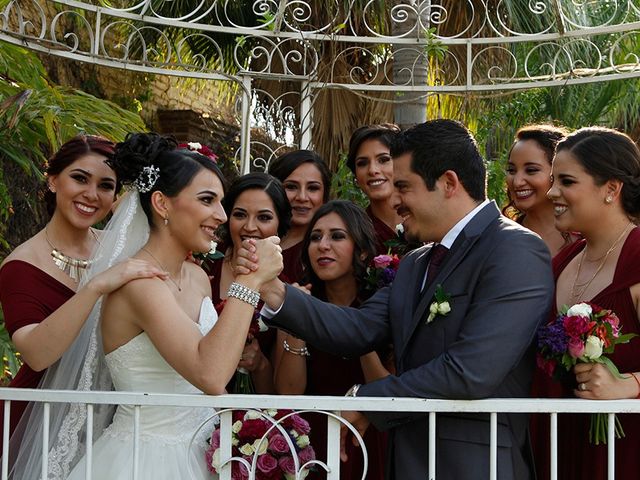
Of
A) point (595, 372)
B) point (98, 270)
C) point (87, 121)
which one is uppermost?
point (87, 121)

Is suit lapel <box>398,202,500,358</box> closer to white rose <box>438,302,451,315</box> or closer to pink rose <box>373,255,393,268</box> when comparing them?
white rose <box>438,302,451,315</box>

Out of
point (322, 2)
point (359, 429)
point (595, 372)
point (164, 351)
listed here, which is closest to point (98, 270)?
point (164, 351)

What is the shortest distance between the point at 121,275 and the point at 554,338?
1.55 metres

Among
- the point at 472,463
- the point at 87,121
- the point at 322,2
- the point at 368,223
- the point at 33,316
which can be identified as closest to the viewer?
the point at 472,463

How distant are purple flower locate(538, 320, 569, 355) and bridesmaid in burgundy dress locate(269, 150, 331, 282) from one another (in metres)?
2.18

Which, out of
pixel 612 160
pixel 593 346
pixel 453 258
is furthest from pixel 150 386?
pixel 612 160

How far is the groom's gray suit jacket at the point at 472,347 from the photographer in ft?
10.6

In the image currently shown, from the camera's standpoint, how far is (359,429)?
360 centimetres

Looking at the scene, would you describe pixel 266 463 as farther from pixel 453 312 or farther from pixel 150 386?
pixel 453 312

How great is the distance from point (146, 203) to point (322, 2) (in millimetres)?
6934

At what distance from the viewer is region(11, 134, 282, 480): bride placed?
358cm

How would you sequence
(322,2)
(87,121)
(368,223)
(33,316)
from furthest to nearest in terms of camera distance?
(322,2) < (87,121) < (368,223) < (33,316)

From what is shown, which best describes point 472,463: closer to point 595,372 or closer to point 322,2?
point 595,372

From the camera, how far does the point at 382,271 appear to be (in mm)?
4273
